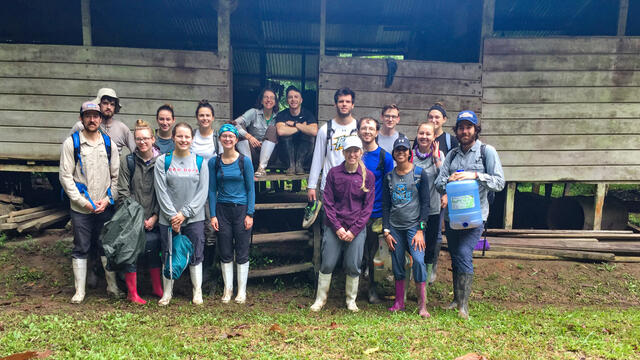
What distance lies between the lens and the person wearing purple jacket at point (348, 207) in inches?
181

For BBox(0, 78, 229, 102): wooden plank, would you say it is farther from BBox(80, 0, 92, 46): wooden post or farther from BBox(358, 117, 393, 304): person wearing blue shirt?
BBox(358, 117, 393, 304): person wearing blue shirt

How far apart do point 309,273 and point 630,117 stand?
6.29 metres

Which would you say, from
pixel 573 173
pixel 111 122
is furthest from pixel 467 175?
pixel 111 122

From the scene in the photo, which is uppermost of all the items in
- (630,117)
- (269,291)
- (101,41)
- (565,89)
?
(101,41)

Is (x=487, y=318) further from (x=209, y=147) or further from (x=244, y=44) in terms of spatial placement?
(x=244, y=44)

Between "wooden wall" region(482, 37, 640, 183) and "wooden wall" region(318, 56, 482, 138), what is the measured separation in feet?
1.34

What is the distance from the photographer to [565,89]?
7070 mm

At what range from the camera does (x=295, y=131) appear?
5.89 metres

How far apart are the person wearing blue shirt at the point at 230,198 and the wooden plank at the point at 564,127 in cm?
451

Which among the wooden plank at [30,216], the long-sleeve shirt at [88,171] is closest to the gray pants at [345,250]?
the long-sleeve shirt at [88,171]

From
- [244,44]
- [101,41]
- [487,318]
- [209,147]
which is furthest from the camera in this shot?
[244,44]

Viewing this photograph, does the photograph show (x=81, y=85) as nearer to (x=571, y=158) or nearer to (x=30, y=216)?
(x=30, y=216)

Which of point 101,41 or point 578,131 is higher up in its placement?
point 101,41

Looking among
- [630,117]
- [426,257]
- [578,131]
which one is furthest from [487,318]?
[630,117]
